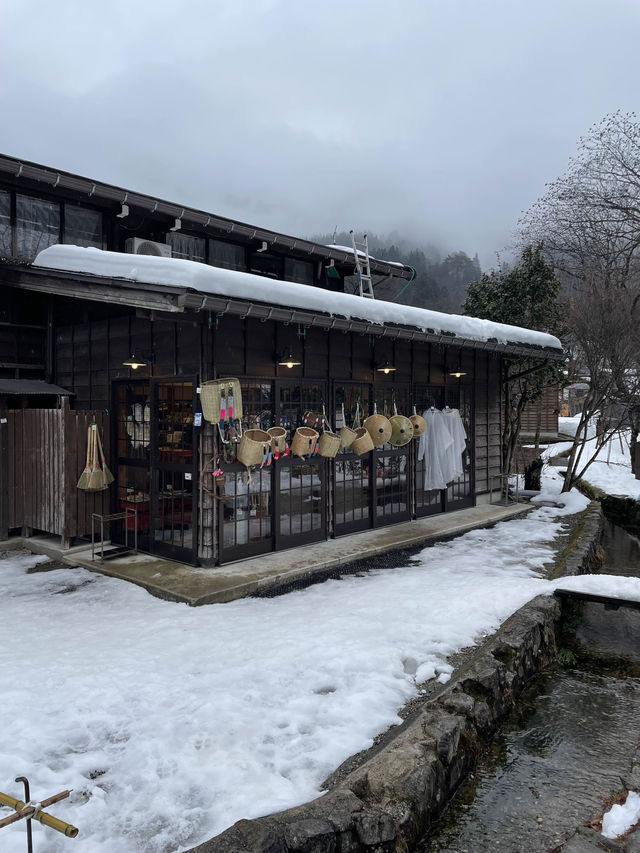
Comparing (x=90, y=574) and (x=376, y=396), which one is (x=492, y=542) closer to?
(x=376, y=396)

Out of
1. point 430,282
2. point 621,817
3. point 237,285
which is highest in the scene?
point 430,282

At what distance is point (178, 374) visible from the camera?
6898 mm

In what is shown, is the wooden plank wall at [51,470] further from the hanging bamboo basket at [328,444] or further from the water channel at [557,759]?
the water channel at [557,759]

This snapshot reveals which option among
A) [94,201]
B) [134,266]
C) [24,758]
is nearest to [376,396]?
[134,266]

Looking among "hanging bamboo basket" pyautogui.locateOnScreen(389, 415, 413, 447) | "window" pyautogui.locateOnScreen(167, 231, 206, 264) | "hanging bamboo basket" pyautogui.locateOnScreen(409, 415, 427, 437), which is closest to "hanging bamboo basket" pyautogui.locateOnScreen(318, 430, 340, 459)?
"hanging bamboo basket" pyautogui.locateOnScreen(389, 415, 413, 447)

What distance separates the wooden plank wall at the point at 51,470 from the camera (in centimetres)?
764

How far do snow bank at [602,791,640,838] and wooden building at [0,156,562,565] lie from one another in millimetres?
4791

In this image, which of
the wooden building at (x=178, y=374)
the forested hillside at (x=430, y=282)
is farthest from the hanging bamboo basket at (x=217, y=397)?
the forested hillside at (x=430, y=282)

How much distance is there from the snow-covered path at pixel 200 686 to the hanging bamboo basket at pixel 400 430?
2801 millimetres

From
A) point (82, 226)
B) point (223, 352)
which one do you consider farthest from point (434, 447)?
point (82, 226)

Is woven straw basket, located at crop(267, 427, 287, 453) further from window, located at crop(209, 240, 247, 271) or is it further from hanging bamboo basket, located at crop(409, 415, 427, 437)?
window, located at crop(209, 240, 247, 271)

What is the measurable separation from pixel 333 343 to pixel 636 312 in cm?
1001

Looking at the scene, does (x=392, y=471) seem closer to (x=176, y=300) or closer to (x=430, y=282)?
(x=176, y=300)

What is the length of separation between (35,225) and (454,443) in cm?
807
